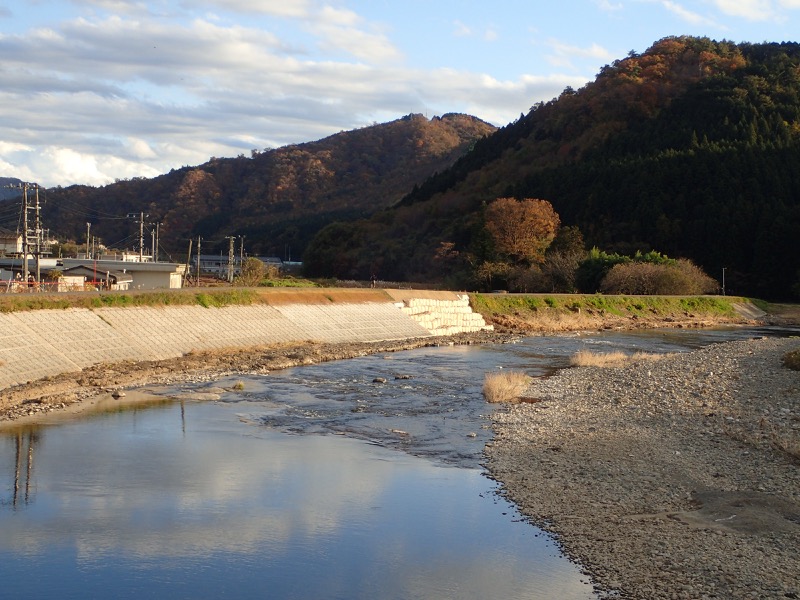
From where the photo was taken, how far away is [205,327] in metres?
38.8

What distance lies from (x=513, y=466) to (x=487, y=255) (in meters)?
71.2

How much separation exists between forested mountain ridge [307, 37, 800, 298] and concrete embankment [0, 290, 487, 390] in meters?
34.0

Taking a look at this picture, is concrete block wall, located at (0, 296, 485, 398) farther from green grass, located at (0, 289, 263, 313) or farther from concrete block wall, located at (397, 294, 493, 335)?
green grass, located at (0, 289, 263, 313)

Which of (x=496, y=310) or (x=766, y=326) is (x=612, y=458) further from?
(x=766, y=326)

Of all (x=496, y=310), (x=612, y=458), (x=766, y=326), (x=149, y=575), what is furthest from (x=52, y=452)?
(x=766, y=326)

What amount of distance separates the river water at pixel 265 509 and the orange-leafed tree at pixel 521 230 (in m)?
63.6

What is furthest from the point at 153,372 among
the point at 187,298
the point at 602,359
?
the point at 602,359

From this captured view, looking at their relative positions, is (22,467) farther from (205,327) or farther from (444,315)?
(444,315)

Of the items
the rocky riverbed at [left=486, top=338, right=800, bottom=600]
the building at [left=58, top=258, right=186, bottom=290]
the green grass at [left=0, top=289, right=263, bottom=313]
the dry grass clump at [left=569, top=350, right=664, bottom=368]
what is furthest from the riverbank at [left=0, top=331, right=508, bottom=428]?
the building at [left=58, top=258, right=186, bottom=290]

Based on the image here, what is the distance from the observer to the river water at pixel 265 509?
37.9ft

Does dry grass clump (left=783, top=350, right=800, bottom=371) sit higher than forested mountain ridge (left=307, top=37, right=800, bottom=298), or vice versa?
forested mountain ridge (left=307, top=37, right=800, bottom=298)

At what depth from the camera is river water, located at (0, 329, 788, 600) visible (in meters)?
11.5

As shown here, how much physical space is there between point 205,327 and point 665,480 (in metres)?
26.0

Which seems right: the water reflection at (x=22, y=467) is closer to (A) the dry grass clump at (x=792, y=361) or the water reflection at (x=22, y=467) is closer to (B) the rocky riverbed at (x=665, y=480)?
(B) the rocky riverbed at (x=665, y=480)
